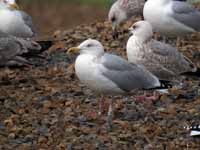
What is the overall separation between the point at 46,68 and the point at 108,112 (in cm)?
234

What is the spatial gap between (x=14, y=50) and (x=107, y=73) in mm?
2318

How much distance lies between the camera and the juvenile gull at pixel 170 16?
1083cm

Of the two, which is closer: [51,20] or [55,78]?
[55,78]

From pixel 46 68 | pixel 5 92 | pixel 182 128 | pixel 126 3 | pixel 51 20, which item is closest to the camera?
pixel 182 128

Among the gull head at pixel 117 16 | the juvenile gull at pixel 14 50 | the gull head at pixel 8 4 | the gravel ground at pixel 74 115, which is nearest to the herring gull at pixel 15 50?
the juvenile gull at pixel 14 50

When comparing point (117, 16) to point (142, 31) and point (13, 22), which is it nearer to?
point (13, 22)

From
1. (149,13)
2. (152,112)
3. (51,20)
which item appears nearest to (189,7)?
(149,13)

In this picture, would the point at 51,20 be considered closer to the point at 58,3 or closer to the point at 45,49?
the point at 58,3

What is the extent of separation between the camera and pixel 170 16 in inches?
428

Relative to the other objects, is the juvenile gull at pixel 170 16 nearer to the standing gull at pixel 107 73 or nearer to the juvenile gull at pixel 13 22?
the juvenile gull at pixel 13 22

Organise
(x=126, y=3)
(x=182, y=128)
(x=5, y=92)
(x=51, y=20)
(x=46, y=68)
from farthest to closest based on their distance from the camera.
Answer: (x=51, y=20)
(x=126, y=3)
(x=46, y=68)
(x=5, y=92)
(x=182, y=128)

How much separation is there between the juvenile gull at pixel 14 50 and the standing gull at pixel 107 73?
A: 191cm

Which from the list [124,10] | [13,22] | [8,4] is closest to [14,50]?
[13,22]

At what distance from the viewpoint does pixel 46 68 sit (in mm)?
10703
